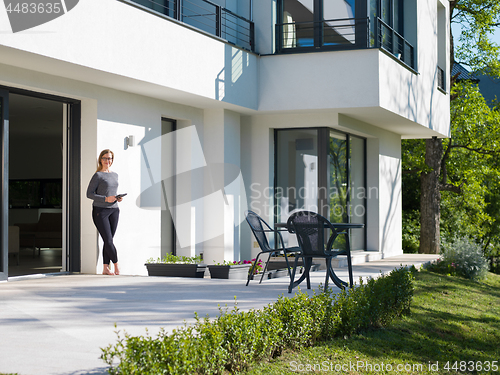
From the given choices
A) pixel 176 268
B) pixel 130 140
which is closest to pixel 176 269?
pixel 176 268

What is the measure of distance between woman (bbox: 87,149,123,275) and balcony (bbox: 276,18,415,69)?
15.4ft

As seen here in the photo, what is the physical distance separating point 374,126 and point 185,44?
6.14 meters

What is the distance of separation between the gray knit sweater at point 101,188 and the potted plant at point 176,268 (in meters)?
1.27

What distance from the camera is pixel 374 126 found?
13961 millimetres

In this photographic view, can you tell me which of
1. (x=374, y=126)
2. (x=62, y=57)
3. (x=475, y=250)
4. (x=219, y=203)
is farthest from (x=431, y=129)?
(x=62, y=57)

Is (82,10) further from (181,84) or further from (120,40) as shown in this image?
(181,84)

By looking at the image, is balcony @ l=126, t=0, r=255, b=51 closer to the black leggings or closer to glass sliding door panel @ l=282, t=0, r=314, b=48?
glass sliding door panel @ l=282, t=0, r=314, b=48

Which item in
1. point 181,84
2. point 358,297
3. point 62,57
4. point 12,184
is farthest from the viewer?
point 12,184

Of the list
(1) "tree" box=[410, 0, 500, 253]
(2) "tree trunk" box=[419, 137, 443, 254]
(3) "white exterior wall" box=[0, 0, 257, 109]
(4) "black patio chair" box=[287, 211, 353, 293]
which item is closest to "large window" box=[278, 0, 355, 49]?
(3) "white exterior wall" box=[0, 0, 257, 109]

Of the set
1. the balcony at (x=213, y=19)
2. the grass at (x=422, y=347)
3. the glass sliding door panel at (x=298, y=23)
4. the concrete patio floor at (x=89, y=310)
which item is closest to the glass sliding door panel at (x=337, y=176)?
the glass sliding door panel at (x=298, y=23)

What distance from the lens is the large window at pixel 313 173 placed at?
1188cm

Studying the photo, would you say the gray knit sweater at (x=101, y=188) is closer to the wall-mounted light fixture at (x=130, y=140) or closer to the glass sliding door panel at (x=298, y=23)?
the wall-mounted light fixture at (x=130, y=140)

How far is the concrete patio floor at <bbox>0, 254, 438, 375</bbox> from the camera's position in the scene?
3.72 metres

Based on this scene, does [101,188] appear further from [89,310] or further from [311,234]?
[311,234]
